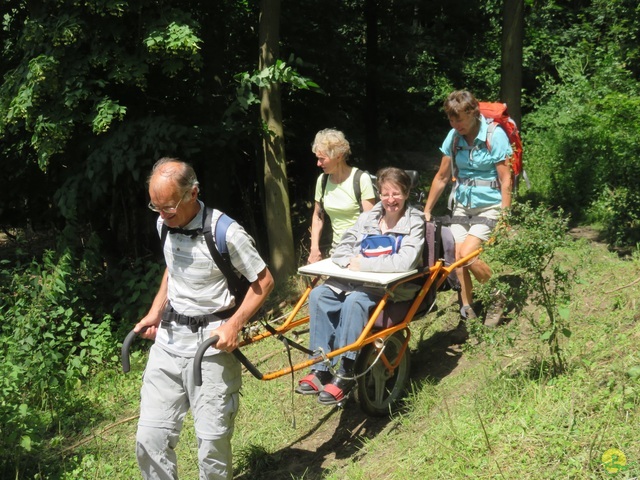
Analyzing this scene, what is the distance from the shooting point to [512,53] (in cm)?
912

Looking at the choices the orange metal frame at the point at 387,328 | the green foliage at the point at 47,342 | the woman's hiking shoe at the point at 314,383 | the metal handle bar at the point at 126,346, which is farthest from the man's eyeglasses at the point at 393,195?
the green foliage at the point at 47,342

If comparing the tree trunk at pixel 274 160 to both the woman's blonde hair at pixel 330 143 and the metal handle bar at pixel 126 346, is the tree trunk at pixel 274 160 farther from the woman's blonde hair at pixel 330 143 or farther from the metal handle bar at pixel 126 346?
the metal handle bar at pixel 126 346

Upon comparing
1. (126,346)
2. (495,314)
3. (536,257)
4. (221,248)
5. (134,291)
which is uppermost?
(221,248)

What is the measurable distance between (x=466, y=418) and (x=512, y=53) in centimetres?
546

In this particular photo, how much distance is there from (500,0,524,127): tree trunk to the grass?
2.43 metres

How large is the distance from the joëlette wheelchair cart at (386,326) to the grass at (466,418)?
0.63 ft

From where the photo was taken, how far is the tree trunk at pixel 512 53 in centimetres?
907

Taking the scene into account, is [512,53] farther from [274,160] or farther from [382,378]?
[382,378]

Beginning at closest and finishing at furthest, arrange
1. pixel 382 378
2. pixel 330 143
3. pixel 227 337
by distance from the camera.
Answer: pixel 227 337
pixel 382 378
pixel 330 143

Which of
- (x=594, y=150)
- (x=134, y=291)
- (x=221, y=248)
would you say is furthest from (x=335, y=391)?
(x=594, y=150)

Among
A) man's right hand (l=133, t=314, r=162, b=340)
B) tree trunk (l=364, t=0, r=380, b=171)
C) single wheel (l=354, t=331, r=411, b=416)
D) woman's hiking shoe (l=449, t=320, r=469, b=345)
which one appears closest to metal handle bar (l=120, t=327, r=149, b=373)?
man's right hand (l=133, t=314, r=162, b=340)

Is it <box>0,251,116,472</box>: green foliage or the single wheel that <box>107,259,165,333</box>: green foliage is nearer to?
<box>0,251,116,472</box>: green foliage

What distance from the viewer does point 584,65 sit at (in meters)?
15.2

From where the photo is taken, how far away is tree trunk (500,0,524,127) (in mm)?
9070
